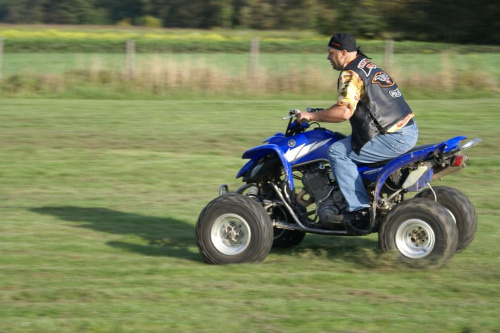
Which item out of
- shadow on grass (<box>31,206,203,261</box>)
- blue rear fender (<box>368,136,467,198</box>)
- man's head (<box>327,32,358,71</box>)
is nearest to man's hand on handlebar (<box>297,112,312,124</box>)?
man's head (<box>327,32,358,71</box>)

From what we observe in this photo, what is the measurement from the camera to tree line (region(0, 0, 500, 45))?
51000 mm

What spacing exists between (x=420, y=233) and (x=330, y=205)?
34.9 inches

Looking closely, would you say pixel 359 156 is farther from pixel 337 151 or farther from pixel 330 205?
pixel 330 205

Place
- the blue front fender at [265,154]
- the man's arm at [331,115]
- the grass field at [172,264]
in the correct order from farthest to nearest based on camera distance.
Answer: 1. the blue front fender at [265,154]
2. the man's arm at [331,115]
3. the grass field at [172,264]

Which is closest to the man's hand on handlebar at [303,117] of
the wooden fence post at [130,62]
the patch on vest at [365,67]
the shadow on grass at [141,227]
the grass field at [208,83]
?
the patch on vest at [365,67]

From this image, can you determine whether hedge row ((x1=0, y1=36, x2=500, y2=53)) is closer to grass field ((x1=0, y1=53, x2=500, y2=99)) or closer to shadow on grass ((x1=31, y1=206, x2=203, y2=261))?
grass field ((x1=0, y1=53, x2=500, y2=99))

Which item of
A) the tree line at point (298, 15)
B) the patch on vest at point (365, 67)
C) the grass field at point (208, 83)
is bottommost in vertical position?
the patch on vest at point (365, 67)

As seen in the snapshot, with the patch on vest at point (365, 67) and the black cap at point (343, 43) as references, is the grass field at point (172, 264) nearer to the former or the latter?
the patch on vest at point (365, 67)

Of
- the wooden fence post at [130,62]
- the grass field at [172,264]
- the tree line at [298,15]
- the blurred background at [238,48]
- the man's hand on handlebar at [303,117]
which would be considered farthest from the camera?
the tree line at [298,15]

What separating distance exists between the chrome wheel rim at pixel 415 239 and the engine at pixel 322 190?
0.66 metres

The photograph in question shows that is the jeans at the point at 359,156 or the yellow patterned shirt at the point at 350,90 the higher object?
the yellow patterned shirt at the point at 350,90

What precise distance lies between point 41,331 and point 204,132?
11.4 metres

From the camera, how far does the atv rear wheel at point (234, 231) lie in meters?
7.37

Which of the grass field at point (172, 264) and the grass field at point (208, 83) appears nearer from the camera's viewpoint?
the grass field at point (172, 264)
